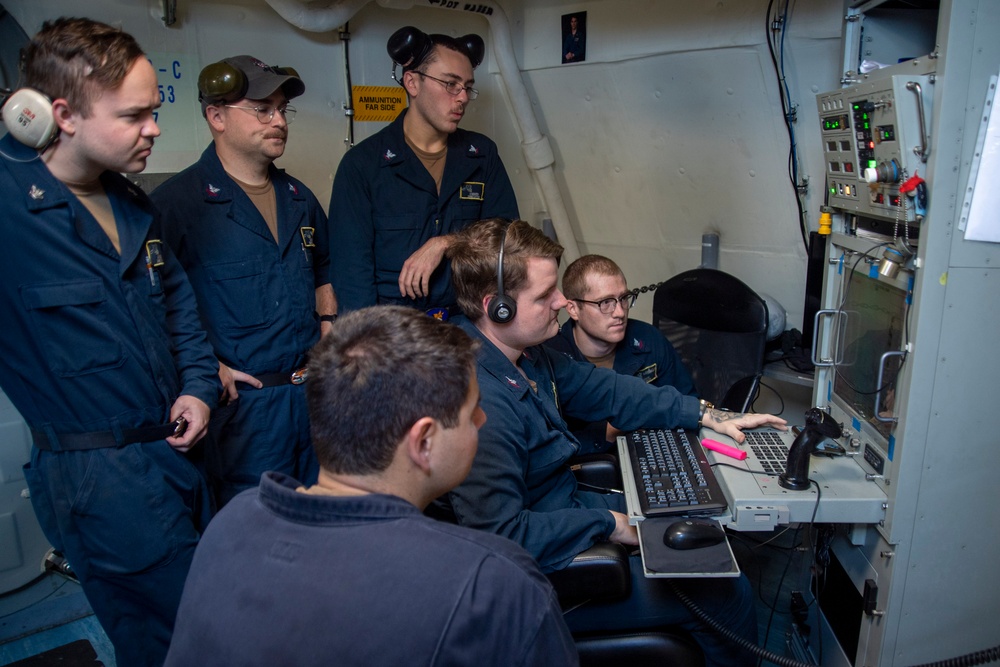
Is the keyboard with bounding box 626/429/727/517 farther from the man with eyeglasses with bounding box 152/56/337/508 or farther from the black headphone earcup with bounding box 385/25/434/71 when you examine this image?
the black headphone earcup with bounding box 385/25/434/71

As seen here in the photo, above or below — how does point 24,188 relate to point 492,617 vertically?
above

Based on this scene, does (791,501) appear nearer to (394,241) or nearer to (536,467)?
(536,467)

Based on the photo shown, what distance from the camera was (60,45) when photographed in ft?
4.53

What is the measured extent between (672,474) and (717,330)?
998 millimetres

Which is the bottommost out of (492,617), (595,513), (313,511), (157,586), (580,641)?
(580,641)

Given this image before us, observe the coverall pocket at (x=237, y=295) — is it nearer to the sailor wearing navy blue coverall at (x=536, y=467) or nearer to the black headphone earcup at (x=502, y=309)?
the sailor wearing navy blue coverall at (x=536, y=467)

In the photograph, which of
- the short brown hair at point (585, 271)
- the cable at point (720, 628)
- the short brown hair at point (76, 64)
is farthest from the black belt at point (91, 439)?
the short brown hair at point (585, 271)

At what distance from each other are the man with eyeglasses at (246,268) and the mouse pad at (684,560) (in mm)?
1087

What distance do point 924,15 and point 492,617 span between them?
1.71 m

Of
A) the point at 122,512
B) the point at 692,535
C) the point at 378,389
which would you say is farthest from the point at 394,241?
the point at 378,389

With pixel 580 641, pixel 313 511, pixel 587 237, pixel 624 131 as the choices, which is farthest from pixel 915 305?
pixel 587 237

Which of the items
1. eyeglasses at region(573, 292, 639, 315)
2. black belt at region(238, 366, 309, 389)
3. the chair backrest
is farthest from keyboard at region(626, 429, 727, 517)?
black belt at region(238, 366, 309, 389)

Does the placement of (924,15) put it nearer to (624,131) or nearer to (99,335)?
(624,131)

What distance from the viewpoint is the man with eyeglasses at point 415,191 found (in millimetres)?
2279
